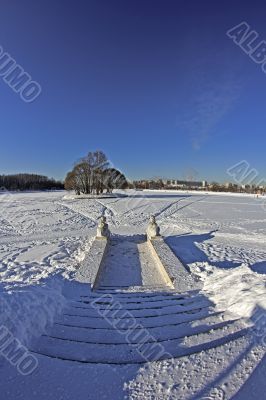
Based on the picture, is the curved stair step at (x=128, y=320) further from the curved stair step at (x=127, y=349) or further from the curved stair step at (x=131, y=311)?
the curved stair step at (x=127, y=349)

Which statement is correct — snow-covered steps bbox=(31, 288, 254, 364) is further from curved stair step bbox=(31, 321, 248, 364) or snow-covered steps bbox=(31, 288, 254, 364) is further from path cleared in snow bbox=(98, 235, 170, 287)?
path cleared in snow bbox=(98, 235, 170, 287)

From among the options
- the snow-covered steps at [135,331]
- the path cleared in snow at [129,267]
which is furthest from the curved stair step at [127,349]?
the path cleared in snow at [129,267]

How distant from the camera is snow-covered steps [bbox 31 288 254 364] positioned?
160 inches

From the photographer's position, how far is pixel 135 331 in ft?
15.3

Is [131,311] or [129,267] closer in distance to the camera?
[131,311]

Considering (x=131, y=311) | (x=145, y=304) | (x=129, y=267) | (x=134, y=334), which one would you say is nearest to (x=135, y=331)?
(x=134, y=334)

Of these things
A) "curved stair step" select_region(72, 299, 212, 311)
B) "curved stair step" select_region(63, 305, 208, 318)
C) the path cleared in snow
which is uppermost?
"curved stair step" select_region(63, 305, 208, 318)

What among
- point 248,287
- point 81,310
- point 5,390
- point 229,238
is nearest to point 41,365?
point 5,390

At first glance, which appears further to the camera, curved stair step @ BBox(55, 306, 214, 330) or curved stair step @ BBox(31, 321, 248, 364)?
curved stair step @ BBox(55, 306, 214, 330)

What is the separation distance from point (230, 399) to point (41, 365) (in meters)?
2.43

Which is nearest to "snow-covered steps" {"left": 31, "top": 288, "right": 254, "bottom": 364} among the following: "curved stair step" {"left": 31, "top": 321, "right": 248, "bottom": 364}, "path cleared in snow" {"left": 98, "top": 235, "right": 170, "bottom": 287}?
"curved stair step" {"left": 31, "top": 321, "right": 248, "bottom": 364}

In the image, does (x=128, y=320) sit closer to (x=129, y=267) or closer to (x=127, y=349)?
(x=127, y=349)

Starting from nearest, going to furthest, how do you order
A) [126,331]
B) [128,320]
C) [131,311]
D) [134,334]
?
[134,334] < [126,331] < [128,320] < [131,311]

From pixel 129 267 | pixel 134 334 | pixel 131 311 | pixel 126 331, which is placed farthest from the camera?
pixel 129 267
